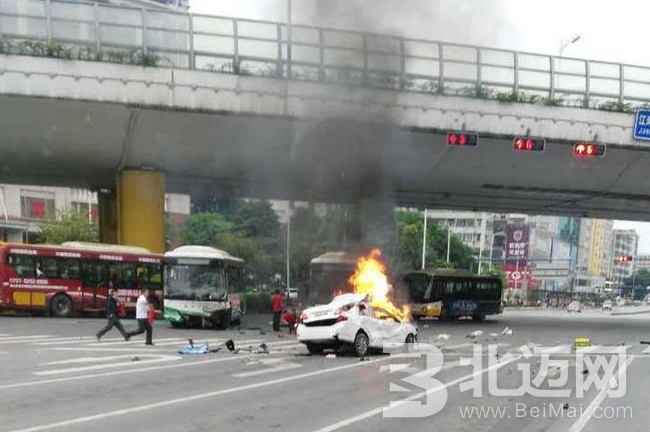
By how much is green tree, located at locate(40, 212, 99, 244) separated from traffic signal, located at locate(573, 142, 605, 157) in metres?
31.8

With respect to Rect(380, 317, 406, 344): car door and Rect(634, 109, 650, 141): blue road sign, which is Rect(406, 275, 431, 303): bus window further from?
Rect(380, 317, 406, 344): car door

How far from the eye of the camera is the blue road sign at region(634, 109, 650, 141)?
23094 millimetres

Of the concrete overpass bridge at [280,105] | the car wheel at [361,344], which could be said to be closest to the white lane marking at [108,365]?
the car wheel at [361,344]

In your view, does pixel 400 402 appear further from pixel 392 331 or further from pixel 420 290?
pixel 420 290

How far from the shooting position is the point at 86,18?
20.8 meters

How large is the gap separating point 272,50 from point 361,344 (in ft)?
34.1

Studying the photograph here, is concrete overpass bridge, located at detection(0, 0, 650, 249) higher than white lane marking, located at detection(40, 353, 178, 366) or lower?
higher

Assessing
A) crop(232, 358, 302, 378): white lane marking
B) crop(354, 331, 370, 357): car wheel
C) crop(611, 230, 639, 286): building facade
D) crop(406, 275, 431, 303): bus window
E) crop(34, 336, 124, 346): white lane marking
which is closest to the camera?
crop(232, 358, 302, 378): white lane marking

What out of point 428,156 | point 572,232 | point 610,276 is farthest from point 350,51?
point 610,276

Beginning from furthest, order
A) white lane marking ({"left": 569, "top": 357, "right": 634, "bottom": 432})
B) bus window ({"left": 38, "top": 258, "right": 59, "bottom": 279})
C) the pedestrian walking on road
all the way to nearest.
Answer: bus window ({"left": 38, "top": 258, "right": 59, "bottom": 279}) < the pedestrian walking on road < white lane marking ({"left": 569, "top": 357, "right": 634, "bottom": 432})

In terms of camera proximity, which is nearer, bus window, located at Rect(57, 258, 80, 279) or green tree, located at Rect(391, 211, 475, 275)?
bus window, located at Rect(57, 258, 80, 279)

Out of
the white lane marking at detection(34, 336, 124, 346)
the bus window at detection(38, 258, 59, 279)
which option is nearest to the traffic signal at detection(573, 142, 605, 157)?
the white lane marking at detection(34, 336, 124, 346)

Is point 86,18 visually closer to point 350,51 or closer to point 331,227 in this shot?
point 350,51

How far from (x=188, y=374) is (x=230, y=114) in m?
11.4
